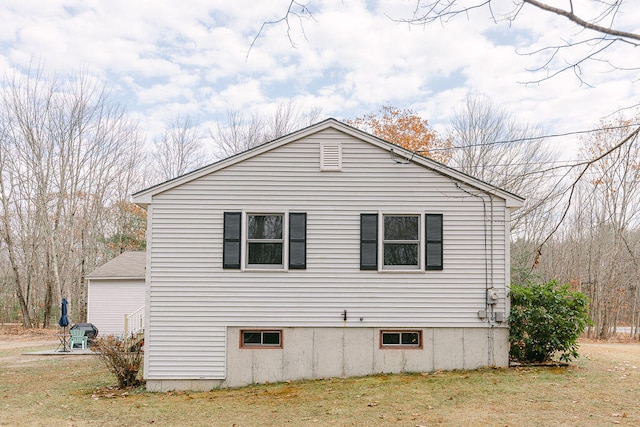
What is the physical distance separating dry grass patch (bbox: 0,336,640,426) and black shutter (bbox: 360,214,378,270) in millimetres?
Result: 2262

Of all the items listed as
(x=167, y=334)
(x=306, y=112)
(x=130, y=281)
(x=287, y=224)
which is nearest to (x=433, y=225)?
(x=287, y=224)

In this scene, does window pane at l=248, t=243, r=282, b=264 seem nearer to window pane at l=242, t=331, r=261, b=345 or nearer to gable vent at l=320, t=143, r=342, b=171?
window pane at l=242, t=331, r=261, b=345

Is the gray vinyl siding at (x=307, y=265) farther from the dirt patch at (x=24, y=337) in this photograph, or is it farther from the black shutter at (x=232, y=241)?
the dirt patch at (x=24, y=337)

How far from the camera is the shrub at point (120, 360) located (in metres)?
11.0

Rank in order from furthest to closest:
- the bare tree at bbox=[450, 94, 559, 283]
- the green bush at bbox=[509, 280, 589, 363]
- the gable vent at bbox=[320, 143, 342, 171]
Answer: the bare tree at bbox=[450, 94, 559, 283]
the gable vent at bbox=[320, 143, 342, 171]
the green bush at bbox=[509, 280, 589, 363]

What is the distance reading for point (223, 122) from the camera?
3350cm

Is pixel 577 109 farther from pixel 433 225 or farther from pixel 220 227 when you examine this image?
pixel 220 227

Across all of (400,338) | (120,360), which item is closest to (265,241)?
(400,338)

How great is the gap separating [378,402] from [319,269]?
3.19 meters

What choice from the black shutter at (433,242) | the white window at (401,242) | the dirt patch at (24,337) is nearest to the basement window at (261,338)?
the white window at (401,242)

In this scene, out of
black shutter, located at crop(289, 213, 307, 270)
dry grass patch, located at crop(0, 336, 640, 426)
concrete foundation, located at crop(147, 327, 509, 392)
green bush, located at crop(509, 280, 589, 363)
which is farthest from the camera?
black shutter, located at crop(289, 213, 307, 270)

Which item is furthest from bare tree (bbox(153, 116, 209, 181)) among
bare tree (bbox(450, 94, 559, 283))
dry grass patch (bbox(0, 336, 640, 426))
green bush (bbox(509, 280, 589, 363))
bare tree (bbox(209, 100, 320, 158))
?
green bush (bbox(509, 280, 589, 363))

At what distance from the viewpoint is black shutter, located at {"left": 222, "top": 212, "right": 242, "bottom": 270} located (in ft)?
36.0

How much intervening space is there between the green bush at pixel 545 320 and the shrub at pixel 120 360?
308 inches
